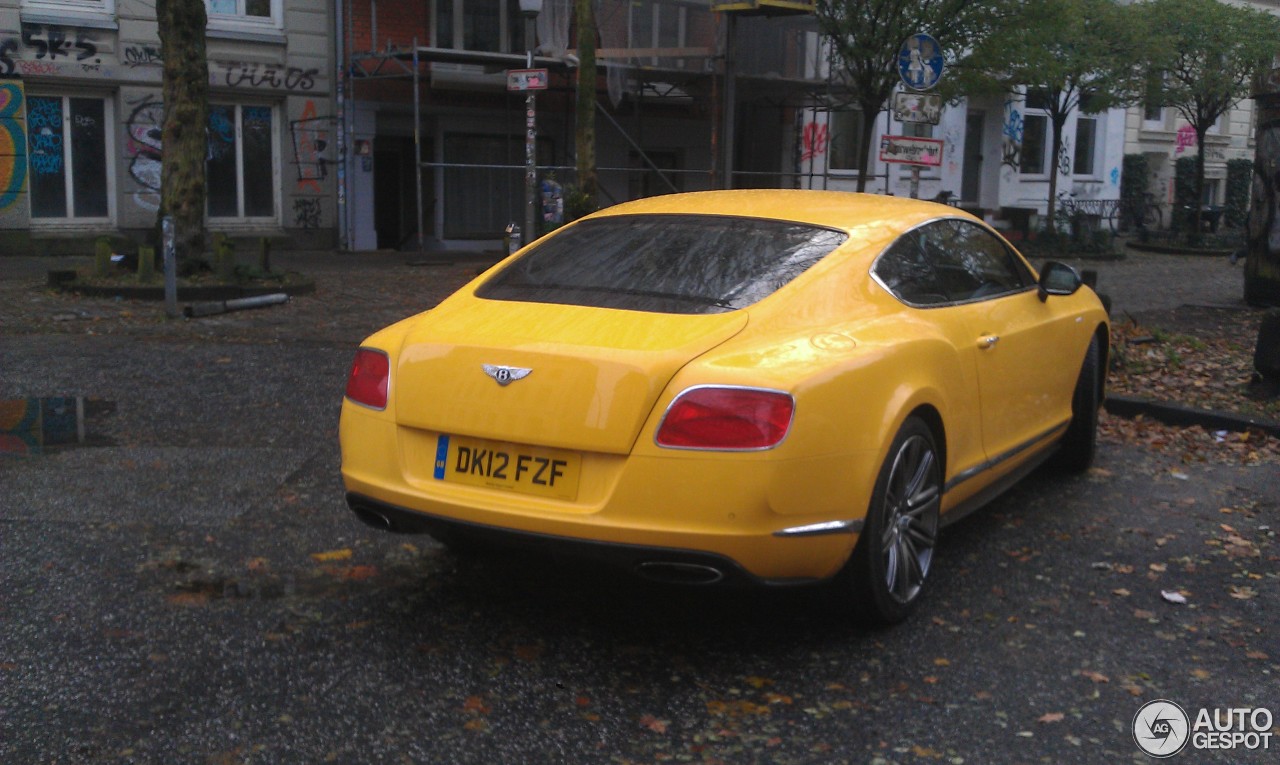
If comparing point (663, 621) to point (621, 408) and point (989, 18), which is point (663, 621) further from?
point (989, 18)

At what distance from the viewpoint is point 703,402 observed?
396 centimetres

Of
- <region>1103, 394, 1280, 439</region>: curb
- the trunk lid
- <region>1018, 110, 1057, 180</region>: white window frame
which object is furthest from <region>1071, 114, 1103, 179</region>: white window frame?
the trunk lid

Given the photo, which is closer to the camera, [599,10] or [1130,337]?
[1130,337]

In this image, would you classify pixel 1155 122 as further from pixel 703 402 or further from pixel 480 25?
pixel 703 402

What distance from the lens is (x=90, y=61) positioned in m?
20.8

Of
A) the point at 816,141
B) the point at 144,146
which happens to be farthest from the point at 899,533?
the point at 816,141

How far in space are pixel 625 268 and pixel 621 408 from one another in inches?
38.4

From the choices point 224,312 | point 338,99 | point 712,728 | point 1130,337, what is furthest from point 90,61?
point 712,728

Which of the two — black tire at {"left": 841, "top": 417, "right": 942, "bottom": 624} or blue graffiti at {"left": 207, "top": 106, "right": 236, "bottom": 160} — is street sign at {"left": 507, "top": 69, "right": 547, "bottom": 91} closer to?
blue graffiti at {"left": 207, "top": 106, "right": 236, "bottom": 160}

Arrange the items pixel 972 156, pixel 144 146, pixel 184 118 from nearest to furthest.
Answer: pixel 184 118, pixel 144 146, pixel 972 156

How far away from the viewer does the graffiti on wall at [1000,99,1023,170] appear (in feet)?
107

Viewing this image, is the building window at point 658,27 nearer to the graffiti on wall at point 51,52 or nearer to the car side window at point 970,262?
the graffiti on wall at point 51,52

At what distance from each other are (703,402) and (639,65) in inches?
810

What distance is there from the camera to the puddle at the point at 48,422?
701 centimetres
